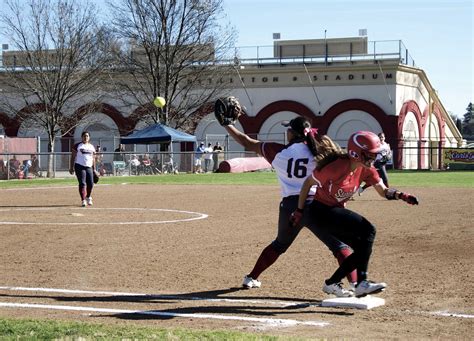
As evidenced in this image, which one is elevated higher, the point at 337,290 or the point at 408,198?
the point at 408,198

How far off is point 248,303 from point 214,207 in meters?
12.4

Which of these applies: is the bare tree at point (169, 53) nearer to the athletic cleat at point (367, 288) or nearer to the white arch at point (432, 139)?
the white arch at point (432, 139)

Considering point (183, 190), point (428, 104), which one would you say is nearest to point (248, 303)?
point (183, 190)

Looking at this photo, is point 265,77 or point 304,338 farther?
point 265,77

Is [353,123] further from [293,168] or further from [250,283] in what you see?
[293,168]

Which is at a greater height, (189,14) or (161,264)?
(189,14)

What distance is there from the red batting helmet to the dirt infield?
1508 mm

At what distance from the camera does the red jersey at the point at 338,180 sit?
8.80m

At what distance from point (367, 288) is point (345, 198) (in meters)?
0.94

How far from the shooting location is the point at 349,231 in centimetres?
889

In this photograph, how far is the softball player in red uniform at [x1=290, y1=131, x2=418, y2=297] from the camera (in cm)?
870

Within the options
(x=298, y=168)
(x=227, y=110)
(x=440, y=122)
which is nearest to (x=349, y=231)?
(x=298, y=168)

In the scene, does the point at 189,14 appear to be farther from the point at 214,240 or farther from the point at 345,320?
the point at 345,320

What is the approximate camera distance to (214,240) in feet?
47.8
